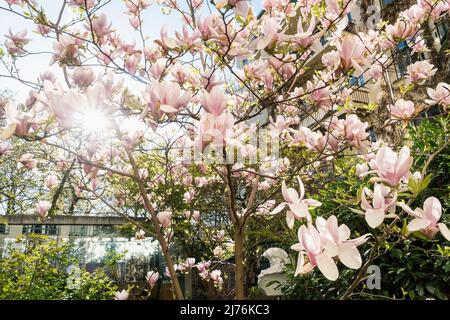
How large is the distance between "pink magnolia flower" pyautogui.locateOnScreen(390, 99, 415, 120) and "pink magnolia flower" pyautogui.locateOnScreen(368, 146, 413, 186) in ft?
2.81

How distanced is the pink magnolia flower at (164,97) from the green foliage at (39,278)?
4.09m

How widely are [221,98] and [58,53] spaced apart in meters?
0.93

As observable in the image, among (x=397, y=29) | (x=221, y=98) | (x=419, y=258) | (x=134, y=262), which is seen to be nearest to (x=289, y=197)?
(x=221, y=98)

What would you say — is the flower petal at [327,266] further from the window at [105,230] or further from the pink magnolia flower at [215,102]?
the window at [105,230]

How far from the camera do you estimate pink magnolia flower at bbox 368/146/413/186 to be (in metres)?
0.93

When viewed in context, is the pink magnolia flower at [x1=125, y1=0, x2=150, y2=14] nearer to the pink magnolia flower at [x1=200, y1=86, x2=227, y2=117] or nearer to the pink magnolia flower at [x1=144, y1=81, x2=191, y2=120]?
the pink magnolia flower at [x1=144, y1=81, x2=191, y2=120]

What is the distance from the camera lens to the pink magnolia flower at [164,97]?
43.0 inches

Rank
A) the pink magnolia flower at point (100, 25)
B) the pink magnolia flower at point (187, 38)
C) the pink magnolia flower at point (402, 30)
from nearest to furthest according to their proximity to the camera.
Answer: the pink magnolia flower at point (187, 38), the pink magnolia flower at point (100, 25), the pink magnolia flower at point (402, 30)

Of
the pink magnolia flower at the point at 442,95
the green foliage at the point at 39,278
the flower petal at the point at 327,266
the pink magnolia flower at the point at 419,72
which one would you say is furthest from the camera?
the green foliage at the point at 39,278

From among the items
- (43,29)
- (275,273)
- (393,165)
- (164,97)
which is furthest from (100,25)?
(275,273)

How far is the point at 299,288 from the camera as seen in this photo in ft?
10.5

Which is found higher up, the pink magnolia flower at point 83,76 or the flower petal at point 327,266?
the pink magnolia flower at point 83,76

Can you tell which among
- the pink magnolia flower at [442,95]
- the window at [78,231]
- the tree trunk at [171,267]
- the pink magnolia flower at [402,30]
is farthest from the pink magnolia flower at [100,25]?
the window at [78,231]

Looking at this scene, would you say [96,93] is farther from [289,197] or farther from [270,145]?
[270,145]
